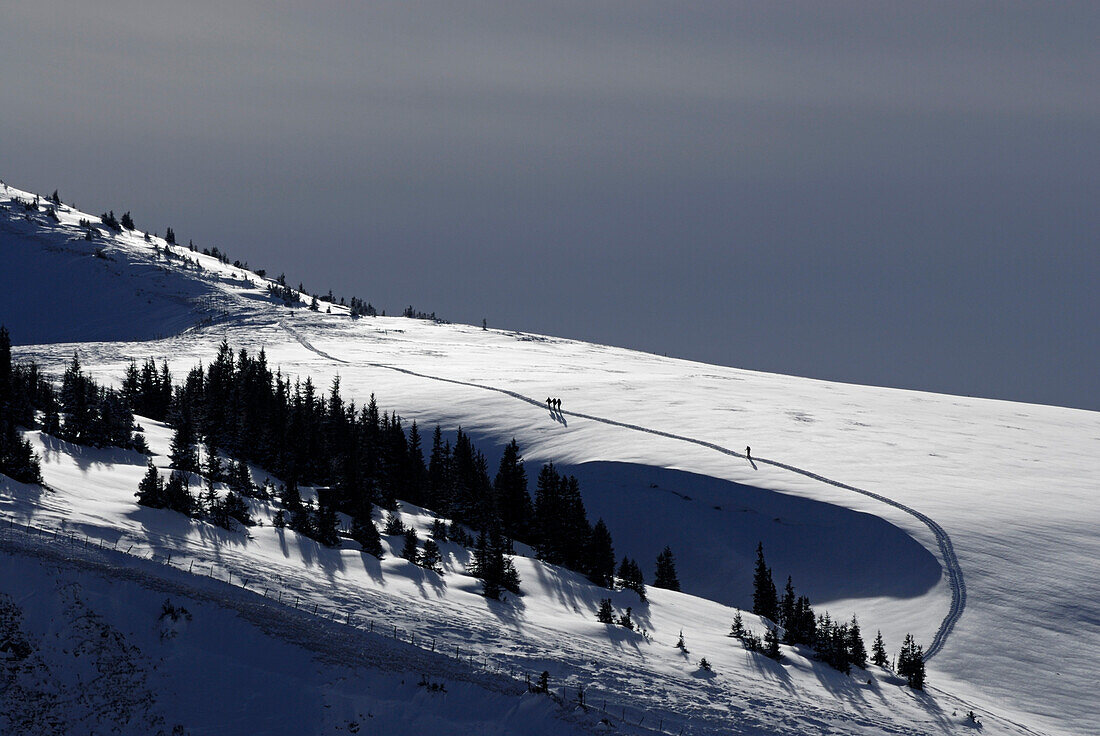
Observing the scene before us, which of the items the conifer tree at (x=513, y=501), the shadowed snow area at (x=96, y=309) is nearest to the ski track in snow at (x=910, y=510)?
the conifer tree at (x=513, y=501)

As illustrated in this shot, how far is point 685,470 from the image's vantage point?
7906cm

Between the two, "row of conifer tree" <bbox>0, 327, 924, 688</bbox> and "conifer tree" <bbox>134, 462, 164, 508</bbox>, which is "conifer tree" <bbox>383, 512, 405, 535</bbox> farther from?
"conifer tree" <bbox>134, 462, 164, 508</bbox>

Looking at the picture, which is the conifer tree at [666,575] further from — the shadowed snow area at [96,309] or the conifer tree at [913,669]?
the shadowed snow area at [96,309]

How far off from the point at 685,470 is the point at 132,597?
5961cm

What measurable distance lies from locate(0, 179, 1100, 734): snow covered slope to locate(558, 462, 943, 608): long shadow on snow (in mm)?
173

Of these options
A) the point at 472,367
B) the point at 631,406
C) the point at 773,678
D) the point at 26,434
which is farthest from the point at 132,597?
the point at 472,367

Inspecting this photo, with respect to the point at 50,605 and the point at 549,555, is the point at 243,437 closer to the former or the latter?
the point at 549,555

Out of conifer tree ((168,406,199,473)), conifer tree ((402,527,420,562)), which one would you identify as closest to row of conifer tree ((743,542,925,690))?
conifer tree ((402,527,420,562))

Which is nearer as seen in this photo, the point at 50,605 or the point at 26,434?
the point at 50,605

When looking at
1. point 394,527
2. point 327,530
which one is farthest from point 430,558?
point 394,527

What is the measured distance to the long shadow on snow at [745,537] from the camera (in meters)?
61.7

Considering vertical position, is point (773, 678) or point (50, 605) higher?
point (50, 605)

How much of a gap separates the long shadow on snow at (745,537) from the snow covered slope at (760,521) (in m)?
0.17

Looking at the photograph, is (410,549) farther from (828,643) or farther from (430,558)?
(828,643)
